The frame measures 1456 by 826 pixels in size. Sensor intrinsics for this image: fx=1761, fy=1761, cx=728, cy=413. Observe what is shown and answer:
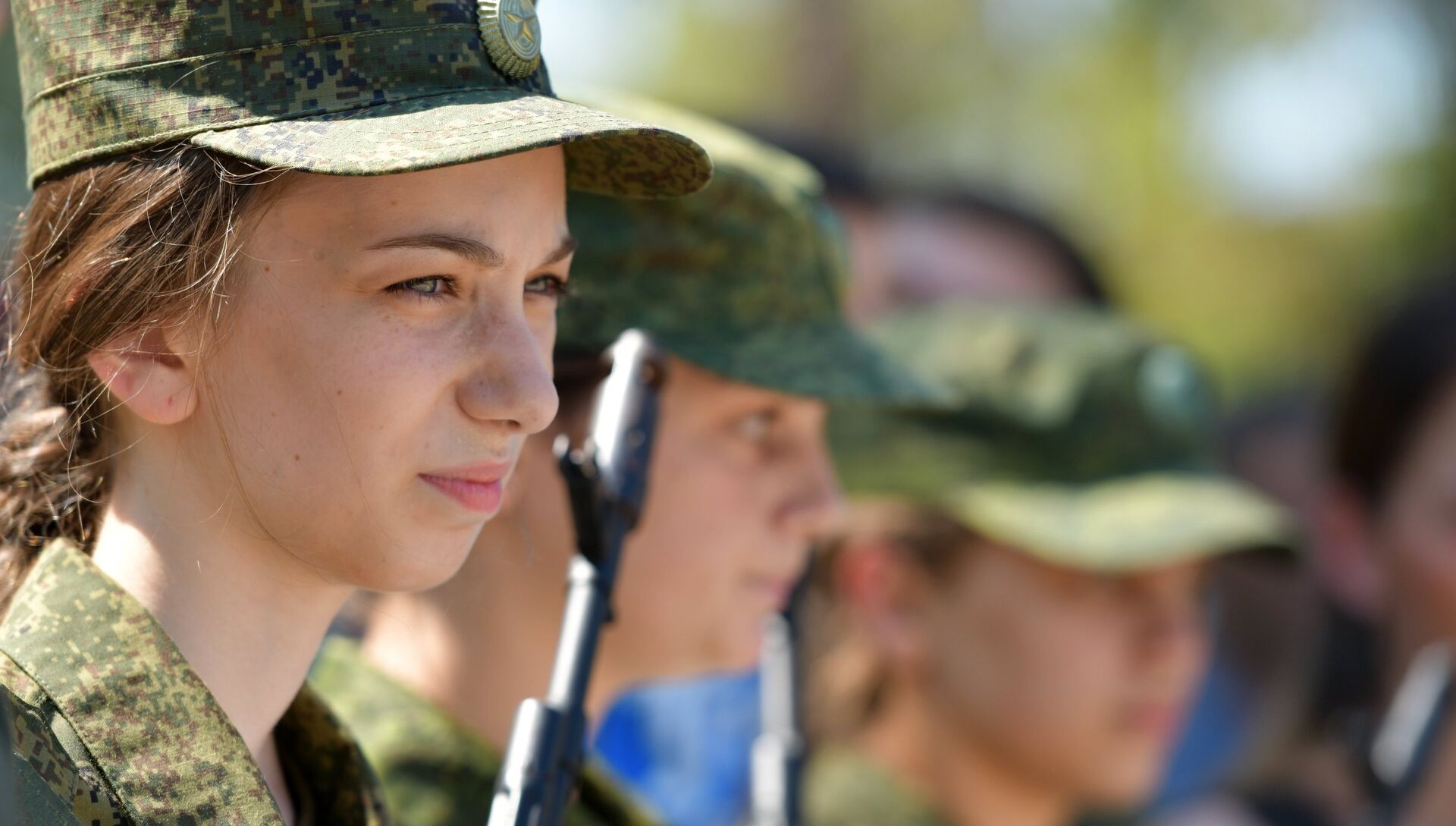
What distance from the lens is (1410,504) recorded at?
4.22 metres

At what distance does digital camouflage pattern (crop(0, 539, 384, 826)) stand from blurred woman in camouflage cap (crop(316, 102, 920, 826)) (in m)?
0.88

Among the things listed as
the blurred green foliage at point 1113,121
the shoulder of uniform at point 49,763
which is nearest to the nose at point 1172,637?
the shoulder of uniform at point 49,763

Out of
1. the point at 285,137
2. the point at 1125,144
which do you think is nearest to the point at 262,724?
the point at 285,137

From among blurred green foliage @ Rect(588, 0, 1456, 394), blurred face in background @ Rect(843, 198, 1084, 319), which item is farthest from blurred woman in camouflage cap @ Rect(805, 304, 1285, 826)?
blurred green foliage @ Rect(588, 0, 1456, 394)

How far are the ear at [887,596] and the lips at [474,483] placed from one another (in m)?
2.15

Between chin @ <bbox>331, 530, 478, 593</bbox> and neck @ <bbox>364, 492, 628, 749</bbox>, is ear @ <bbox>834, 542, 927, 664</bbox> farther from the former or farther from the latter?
chin @ <bbox>331, 530, 478, 593</bbox>

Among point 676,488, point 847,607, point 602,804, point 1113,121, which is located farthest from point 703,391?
point 1113,121

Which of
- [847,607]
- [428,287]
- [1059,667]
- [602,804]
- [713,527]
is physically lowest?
[847,607]

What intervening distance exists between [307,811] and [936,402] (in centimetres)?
143

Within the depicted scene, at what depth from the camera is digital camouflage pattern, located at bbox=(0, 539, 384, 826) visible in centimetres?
154

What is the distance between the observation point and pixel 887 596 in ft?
12.9

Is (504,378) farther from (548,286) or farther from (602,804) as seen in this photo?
(602,804)

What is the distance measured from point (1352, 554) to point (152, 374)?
3486 millimetres

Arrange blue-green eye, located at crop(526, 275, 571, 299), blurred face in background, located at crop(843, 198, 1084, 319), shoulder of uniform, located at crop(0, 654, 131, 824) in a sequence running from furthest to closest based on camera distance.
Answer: blurred face in background, located at crop(843, 198, 1084, 319) → blue-green eye, located at crop(526, 275, 571, 299) → shoulder of uniform, located at crop(0, 654, 131, 824)
